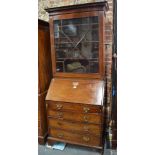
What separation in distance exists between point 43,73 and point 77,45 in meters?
0.61

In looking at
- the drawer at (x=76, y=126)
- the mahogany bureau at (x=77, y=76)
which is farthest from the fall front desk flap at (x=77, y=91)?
the drawer at (x=76, y=126)

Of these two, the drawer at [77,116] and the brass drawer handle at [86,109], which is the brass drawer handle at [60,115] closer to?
the drawer at [77,116]

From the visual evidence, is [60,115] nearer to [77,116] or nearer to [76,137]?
[77,116]

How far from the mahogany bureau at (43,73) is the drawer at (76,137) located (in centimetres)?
18

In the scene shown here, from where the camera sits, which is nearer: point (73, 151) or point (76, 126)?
point (76, 126)

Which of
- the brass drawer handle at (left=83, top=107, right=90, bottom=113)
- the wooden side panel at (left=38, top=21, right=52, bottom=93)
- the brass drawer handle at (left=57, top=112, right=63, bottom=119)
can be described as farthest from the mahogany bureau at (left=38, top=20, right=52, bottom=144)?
the brass drawer handle at (left=83, top=107, right=90, bottom=113)

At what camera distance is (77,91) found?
1.96m

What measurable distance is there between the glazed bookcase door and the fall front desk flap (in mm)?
97

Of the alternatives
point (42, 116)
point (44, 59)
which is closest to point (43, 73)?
point (44, 59)

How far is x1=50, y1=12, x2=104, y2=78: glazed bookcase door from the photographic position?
1.92 metres

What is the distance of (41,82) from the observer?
2150 mm
